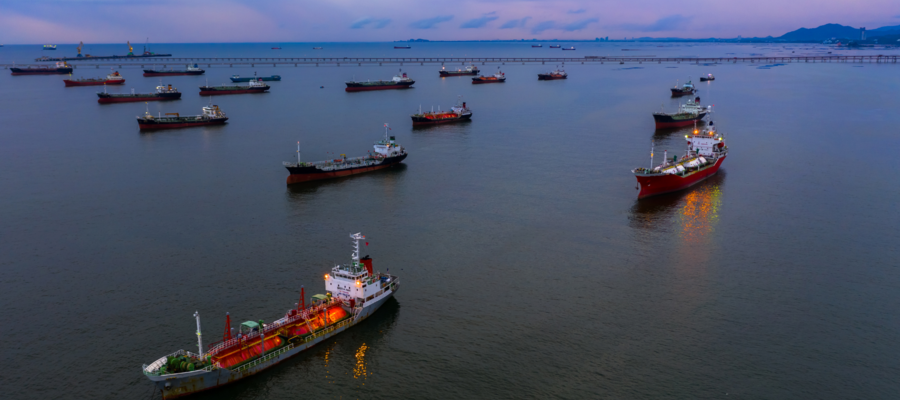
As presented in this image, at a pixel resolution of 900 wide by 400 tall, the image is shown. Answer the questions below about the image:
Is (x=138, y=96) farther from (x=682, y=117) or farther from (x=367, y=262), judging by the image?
(x=367, y=262)

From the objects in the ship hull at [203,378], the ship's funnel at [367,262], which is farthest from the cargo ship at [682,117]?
the ship hull at [203,378]

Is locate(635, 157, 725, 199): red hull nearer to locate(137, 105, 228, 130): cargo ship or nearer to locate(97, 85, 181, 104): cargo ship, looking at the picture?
locate(137, 105, 228, 130): cargo ship

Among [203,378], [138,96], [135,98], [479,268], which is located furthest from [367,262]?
[135,98]

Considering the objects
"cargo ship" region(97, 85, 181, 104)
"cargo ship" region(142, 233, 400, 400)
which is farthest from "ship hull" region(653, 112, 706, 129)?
"cargo ship" region(97, 85, 181, 104)

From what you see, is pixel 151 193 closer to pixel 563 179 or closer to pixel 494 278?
pixel 494 278

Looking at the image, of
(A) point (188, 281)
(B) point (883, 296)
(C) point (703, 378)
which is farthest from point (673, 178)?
(A) point (188, 281)

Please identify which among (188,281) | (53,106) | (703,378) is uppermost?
(53,106)

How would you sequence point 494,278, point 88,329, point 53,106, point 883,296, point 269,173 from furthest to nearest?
point 53,106
point 269,173
point 494,278
point 883,296
point 88,329
